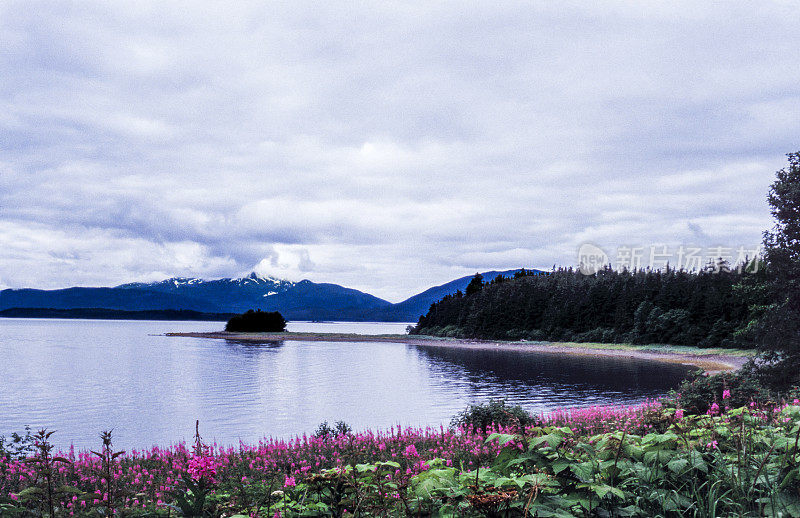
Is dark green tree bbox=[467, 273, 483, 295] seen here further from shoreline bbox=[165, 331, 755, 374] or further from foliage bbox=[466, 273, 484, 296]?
shoreline bbox=[165, 331, 755, 374]

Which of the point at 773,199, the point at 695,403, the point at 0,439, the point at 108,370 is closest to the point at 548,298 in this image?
the point at 108,370

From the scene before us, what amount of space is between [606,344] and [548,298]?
24964 mm

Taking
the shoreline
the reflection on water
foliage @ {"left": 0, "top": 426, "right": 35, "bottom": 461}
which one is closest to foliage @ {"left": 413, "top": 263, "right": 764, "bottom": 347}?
the shoreline

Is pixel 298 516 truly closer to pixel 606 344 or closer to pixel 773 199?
pixel 773 199

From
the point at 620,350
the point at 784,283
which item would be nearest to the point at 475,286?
the point at 620,350

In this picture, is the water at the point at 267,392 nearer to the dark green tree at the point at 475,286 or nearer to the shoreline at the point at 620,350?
the shoreline at the point at 620,350

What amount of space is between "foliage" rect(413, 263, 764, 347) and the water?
27.2 m

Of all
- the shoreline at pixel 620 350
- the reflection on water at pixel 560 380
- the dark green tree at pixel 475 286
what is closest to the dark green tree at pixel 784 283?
the reflection on water at pixel 560 380

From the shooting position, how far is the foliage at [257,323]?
5807 inches

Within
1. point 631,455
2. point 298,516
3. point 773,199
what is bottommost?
point 298,516

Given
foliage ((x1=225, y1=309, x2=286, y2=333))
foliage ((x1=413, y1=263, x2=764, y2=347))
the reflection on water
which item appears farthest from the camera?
foliage ((x1=225, y1=309, x2=286, y2=333))

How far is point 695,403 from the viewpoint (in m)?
13.8

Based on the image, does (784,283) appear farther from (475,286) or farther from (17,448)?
(475,286)

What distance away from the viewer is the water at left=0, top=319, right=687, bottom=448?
25688 mm
